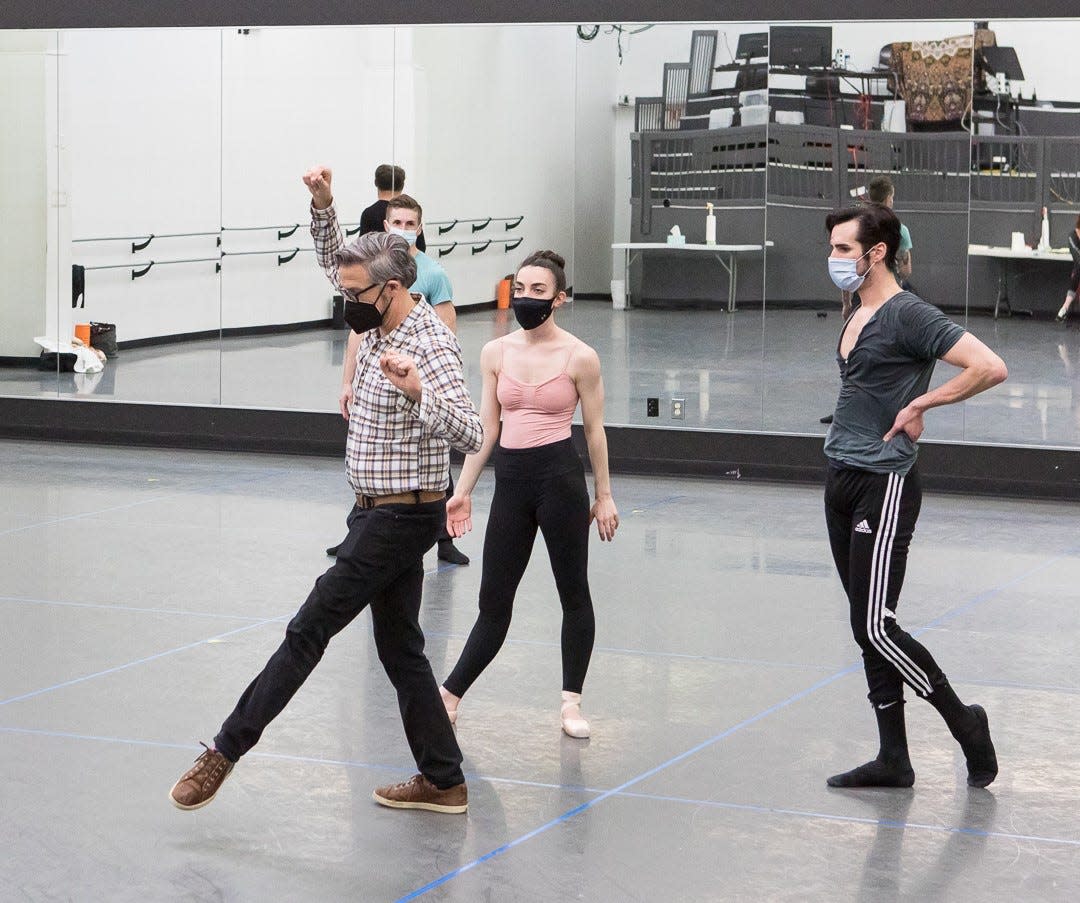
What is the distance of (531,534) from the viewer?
6184 millimetres

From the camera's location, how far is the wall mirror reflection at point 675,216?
12680 millimetres

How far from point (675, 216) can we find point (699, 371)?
3.91 feet

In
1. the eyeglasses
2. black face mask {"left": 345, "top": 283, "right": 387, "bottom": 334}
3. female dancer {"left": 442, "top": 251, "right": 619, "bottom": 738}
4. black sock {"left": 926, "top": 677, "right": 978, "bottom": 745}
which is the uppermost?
the eyeglasses

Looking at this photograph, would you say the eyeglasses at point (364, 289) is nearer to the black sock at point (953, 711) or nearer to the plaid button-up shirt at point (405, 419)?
the plaid button-up shirt at point (405, 419)

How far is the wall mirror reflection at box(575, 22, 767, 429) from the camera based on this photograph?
12680 mm

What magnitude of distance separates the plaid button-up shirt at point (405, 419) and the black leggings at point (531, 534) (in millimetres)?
867

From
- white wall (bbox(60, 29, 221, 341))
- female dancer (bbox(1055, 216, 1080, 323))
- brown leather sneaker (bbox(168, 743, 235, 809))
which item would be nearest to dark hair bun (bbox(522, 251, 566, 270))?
brown leather sneaker (bbox(168, 743, 235, 809))

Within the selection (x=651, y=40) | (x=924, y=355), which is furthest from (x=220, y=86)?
(x=924, y=355)

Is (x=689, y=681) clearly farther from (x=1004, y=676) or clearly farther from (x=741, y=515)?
(x=741, y=515)

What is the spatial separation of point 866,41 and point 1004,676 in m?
6.40

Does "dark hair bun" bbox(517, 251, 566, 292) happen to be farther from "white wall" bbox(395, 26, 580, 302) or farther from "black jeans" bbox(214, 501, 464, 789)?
"white wall" bbox(395, 26, 580, 302)

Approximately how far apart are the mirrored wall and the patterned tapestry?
16 millimetres

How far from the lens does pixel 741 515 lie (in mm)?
11195

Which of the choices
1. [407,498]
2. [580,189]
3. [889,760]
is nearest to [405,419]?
[407,498]
